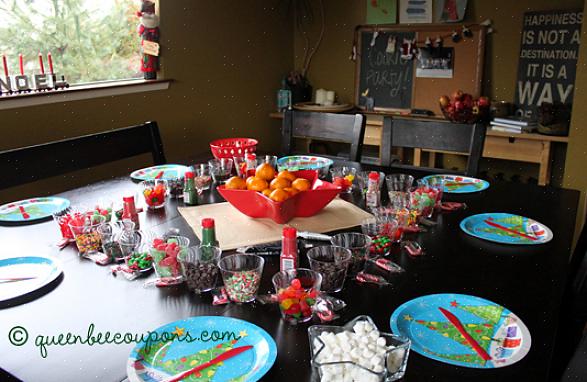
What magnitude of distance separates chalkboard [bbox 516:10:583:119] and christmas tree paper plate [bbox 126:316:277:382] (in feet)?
9.89

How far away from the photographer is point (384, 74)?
3.98 meters

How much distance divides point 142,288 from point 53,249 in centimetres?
37

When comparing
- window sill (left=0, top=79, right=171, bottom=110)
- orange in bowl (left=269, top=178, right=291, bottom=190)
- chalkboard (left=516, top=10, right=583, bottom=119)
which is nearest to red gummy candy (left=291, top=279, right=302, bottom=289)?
orange in bowl (left=269, top=178, right=291, bottom=190)

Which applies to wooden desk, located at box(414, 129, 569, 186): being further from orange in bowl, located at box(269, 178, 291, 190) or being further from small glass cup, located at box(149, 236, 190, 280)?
small glass cup, located at box(149, 236, 190, 280)

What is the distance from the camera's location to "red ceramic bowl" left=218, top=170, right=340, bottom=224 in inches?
58.5

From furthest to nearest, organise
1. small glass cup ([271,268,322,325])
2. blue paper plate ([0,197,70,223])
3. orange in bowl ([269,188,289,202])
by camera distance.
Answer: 1. blue paper plate ([0,197,70,223])
2. orange in bowl ([269,188,289,202])
3. small glass cup ([271,268,322,325])

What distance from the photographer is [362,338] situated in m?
0.84

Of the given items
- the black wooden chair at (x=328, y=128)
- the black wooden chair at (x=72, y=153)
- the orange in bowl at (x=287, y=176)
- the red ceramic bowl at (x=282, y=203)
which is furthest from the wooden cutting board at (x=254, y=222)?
the black wooden chair at (x=328, y=128)

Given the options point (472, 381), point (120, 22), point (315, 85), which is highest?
point (120, 22)

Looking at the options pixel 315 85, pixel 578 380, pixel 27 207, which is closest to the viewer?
pixel 578 380

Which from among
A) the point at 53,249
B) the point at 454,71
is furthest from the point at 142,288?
the point at 454,71

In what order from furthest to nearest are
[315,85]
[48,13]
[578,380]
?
[315,85] < [48,13] < [578,380]

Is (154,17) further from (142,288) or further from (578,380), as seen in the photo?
(578,380)

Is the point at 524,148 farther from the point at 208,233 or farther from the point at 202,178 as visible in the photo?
the point at 208,233
